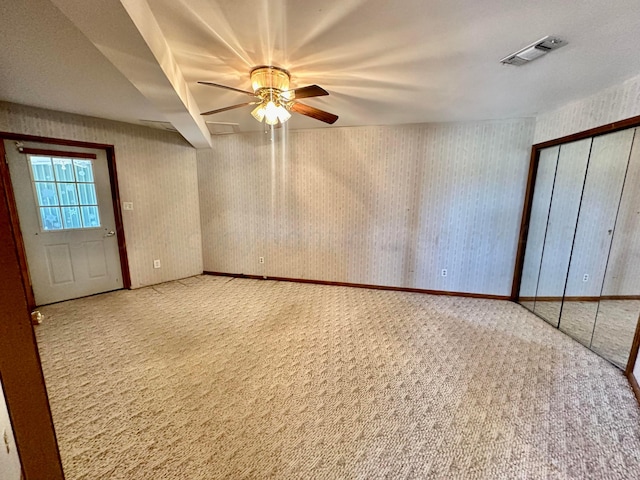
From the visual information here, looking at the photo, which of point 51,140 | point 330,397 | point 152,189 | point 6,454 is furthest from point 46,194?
point 330,397

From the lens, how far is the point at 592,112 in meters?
2.50

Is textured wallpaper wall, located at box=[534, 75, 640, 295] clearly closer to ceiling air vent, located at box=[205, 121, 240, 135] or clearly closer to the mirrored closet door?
the mirrored closet door

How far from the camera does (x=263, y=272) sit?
4371 millimetres

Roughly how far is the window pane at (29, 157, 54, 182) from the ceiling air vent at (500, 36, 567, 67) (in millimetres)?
4603

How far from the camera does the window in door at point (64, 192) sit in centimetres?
304

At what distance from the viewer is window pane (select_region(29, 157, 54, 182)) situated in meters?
2.99

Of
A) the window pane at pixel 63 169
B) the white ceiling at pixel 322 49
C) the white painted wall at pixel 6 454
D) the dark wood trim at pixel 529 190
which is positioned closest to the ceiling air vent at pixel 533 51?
the white ceiling at pixel 322 49

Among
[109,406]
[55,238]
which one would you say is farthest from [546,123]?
[55,238]

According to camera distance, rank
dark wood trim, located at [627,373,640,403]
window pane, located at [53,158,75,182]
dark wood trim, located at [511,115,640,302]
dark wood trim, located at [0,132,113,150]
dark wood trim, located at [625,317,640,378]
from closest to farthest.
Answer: dark wood trim, located at [627,373,640,403] → dark wood trim, located at [625,317,640,378] → dark wood trim, located at [511,115,640,302] → dark wood trim, located at [0,132,113,150] → window pane, located at [53,158,75,182]

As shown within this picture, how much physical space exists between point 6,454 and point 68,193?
10.2 feet

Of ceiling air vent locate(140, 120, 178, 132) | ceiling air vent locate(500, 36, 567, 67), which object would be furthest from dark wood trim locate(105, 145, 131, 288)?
ceiling air vent locate(500, 36, 567, 67)

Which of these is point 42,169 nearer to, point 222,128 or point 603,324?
point 222,128

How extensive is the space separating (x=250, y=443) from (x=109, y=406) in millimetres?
1016

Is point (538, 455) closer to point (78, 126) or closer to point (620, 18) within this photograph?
point (620, 18)
